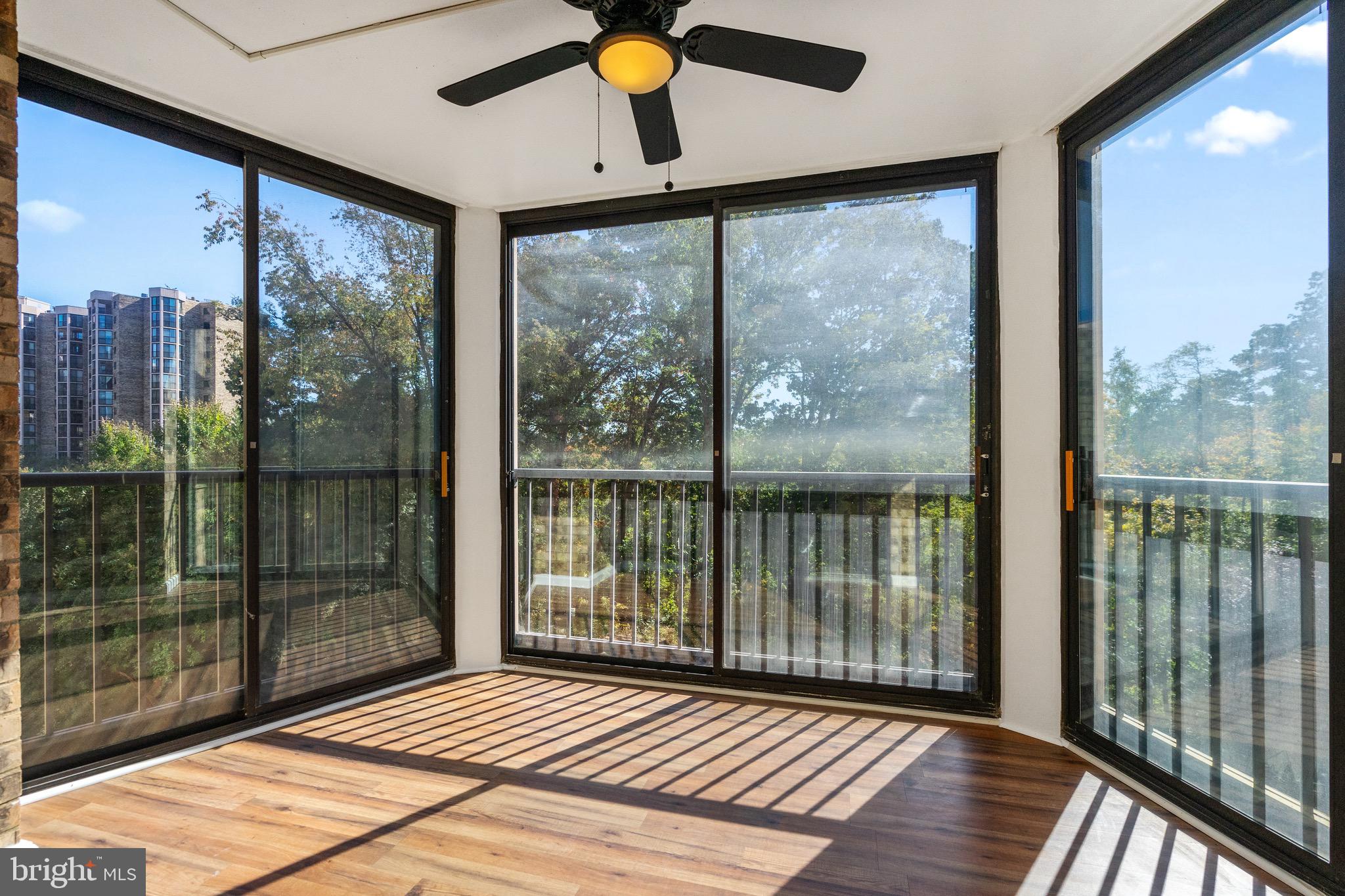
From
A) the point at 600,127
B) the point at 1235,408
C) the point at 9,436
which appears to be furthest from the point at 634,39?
the point at 1235,408

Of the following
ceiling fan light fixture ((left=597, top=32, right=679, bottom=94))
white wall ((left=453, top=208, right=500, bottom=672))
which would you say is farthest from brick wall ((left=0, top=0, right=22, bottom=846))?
white wall ((left=453, top=208, right=500, bottom=672))

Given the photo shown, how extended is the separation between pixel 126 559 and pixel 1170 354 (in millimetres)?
3875

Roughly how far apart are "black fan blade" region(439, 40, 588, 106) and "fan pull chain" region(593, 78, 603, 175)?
1.06 feet

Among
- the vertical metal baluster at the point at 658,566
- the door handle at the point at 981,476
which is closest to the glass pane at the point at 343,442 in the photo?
the vertical metal baluster at the point at 658,566

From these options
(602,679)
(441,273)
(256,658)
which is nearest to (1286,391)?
(602,679)

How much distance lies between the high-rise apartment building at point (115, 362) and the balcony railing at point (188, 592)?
0.19 metres

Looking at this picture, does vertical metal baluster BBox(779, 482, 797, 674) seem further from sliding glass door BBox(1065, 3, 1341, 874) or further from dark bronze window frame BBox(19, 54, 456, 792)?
dark bronze window frame BBox(19, 54, 456, 792)

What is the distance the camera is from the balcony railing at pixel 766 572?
3031 millimetres

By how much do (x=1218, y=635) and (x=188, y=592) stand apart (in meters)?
3.75

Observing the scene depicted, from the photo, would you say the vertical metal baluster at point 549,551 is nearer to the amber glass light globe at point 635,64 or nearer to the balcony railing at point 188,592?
the balcony railing at point 188,592

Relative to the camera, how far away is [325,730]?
2805 millimetres

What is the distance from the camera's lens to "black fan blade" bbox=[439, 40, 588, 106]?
5.71 feet

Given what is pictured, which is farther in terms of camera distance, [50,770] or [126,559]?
[126,559]

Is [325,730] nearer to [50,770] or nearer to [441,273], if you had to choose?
[50,770]
